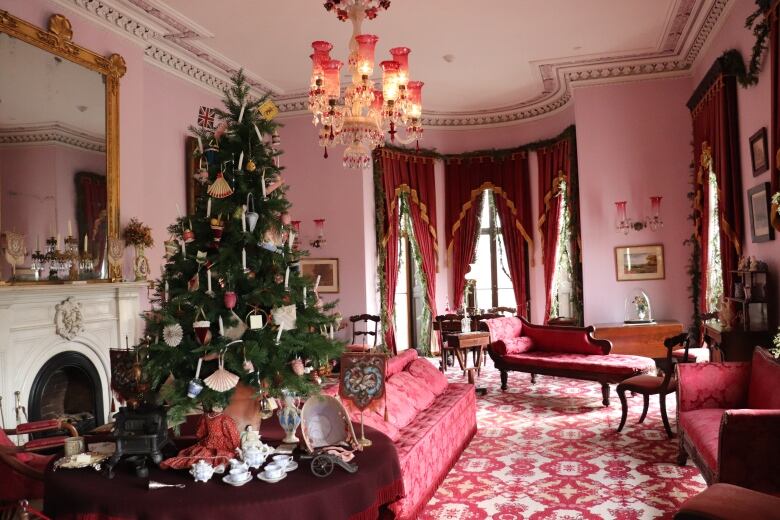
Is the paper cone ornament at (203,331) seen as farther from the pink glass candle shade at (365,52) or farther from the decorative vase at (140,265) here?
the decorative vase at (140,265)

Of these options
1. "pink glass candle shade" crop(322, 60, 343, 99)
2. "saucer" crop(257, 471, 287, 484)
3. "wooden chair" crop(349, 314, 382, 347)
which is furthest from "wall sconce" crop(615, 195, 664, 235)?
"saucer" crop(257, 471, 287, 484)

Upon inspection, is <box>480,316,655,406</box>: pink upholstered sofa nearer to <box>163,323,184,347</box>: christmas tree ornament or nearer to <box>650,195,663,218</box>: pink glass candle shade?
<box>650,195,663,218</box>: pink glass candle shade

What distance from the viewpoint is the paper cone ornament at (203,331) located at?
104 inches

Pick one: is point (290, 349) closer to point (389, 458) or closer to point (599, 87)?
point (389, 458)

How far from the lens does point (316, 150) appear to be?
10141 millimetres

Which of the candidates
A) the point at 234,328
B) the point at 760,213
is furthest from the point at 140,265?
the point at 760,213

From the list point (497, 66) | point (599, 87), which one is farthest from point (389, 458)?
point (599, 87)

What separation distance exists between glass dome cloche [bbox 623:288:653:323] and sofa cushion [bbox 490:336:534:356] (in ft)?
5.01

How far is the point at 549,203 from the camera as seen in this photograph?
35.0 ft

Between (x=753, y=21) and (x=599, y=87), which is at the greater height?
(x=599, y=87)

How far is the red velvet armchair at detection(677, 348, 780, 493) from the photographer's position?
3375 millimetres

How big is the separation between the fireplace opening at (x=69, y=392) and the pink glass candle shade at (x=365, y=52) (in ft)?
12.5

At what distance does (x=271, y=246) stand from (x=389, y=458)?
1121mm

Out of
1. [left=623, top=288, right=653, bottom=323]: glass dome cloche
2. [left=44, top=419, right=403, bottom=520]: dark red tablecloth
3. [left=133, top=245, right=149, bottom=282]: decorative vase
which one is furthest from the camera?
[left=623, top=288, right=653, bottom=323]: glass dome cloche
